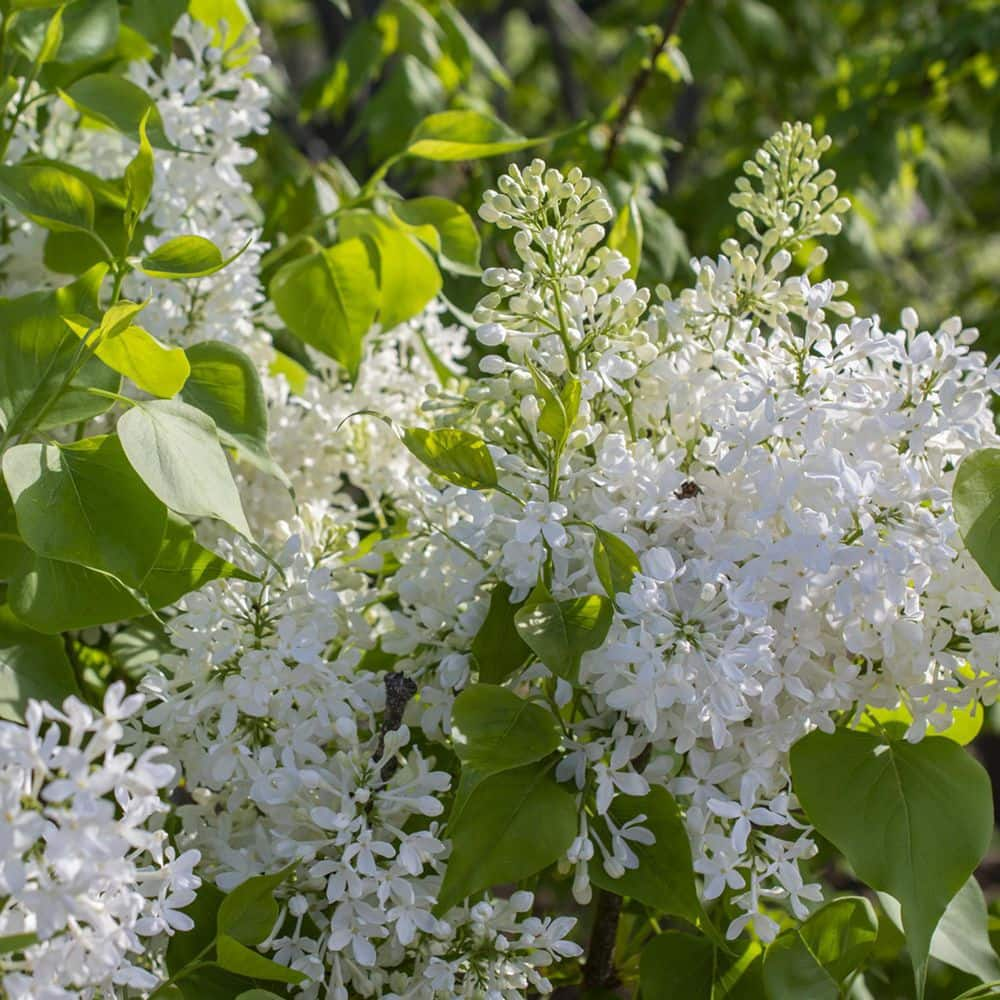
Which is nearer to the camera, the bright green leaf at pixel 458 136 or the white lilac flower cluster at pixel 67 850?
the white lilac flower cluster at pixel 67 850

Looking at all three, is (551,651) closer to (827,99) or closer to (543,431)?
(543,431)

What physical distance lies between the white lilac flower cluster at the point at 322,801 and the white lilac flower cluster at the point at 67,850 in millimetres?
119

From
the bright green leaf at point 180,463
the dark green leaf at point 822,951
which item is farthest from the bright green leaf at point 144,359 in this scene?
the dark green leaf at point 822,951

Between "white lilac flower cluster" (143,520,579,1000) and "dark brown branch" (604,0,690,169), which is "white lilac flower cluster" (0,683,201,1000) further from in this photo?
"dark brown branch" (604,0,690,169)

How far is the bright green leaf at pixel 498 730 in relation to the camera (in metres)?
0.63

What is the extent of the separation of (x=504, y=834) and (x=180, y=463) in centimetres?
25

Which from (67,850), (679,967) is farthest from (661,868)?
(67,850)

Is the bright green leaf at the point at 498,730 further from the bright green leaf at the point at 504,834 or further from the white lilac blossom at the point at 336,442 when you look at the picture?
the white lilac blossom at the point at 336,442

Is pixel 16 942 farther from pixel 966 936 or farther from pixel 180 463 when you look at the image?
pixel 966 936

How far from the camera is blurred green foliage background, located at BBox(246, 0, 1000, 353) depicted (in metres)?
1.43

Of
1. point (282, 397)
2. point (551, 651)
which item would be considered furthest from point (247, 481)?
point (551, 651)

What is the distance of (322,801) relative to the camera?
2.24ft

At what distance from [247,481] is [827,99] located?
1.23 metres

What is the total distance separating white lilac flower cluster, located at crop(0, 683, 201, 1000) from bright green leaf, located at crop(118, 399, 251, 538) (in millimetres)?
118
